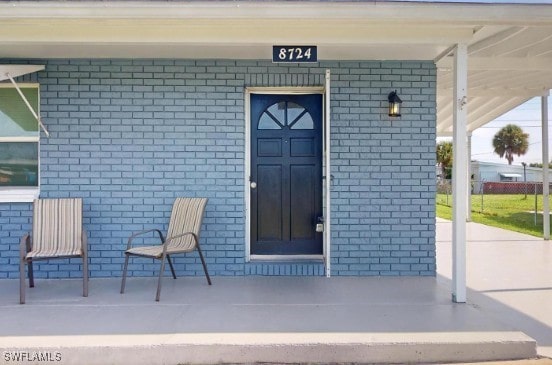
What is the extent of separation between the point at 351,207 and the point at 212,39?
2436 millimetres

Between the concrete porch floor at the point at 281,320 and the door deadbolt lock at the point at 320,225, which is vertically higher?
the door deadbolt lock at the point at 320,225

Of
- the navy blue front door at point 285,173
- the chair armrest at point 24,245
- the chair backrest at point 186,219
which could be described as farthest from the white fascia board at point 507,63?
the chair armrest at point 24,245

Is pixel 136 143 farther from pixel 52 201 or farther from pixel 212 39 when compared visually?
pixel 212 39

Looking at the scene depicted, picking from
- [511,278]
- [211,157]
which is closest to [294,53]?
[211,157]

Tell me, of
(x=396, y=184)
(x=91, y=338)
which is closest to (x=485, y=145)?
(x=396, y=184)

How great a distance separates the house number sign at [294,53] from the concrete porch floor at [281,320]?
2274 millimetres

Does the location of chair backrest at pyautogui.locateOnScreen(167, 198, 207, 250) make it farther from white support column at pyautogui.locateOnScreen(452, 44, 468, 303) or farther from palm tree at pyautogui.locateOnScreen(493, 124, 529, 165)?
palm tree at pyautogui.locateOnScreen(493, 124, 529, 165)

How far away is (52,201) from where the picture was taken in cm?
512

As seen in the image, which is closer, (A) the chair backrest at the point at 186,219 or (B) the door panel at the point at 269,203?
(A) the chair backrest at the point at 186,219

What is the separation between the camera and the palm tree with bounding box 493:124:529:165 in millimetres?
49469

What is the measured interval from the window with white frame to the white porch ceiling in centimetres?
46

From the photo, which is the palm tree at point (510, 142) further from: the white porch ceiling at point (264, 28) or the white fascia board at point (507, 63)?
the white porch ceiling at point (264, 28)

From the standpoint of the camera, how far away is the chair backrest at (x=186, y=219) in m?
5.09

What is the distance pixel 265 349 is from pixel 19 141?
3904 mm
